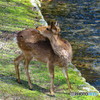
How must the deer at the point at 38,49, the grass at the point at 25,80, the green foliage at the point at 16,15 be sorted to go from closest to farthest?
1. the grass at the point at 25,80
2. the deer at the point at 38,49
3. the green foliage at the point at 16,15

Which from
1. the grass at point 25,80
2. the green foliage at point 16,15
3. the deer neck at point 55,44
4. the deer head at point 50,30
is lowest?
the grass at point 25,80

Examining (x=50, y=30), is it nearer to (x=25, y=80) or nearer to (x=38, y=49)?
(x=38, y=49)

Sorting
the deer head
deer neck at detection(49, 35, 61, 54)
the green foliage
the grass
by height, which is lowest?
the grass

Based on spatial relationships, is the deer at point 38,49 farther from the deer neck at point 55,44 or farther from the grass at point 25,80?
the grass at point 25,80

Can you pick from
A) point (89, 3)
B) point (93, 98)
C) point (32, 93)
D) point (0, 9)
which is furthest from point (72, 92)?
point (89, 3)

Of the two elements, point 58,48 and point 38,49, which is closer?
point 58,48

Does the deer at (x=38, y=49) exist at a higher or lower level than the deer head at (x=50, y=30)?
lower

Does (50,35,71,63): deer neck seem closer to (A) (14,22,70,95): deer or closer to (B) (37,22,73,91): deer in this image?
(B) (37,22,73,91): deer

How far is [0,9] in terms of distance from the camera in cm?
2231

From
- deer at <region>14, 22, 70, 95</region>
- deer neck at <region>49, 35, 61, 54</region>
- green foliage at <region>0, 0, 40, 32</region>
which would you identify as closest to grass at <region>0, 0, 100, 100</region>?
deer at <region>14, 22, 70, 95</region>

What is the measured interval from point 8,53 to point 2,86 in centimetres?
425

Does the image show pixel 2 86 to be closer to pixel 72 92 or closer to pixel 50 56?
pixel 50 56

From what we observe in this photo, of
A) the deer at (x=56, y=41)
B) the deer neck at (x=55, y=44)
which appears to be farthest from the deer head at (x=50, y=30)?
the deer neck at (x=55, y=44)

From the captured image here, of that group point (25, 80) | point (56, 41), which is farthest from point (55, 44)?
point (25, 80)
